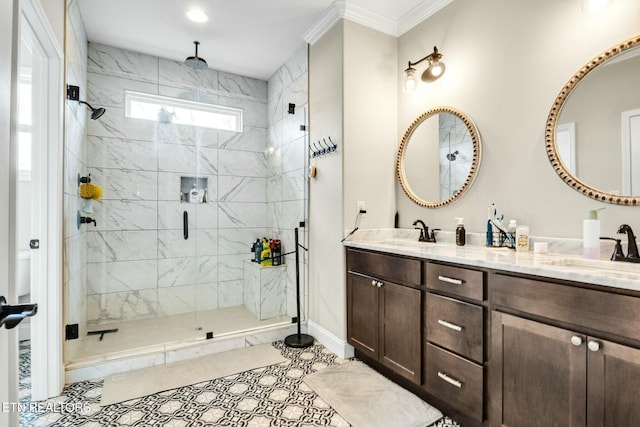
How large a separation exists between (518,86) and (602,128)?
1.73ft

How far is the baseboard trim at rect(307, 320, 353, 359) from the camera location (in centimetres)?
261

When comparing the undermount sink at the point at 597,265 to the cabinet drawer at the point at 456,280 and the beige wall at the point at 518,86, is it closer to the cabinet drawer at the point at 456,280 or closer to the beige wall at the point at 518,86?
the beige wall at the point at 518,86

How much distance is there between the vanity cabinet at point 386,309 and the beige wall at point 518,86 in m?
0.62

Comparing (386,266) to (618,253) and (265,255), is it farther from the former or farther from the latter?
(265,255)

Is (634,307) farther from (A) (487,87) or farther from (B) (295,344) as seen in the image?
(B) (295,344)

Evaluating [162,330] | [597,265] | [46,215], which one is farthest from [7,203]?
[162,330]

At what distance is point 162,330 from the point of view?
3.09 metres

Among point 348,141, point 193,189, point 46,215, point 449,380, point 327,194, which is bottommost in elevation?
point 449,380

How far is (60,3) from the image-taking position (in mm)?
2117

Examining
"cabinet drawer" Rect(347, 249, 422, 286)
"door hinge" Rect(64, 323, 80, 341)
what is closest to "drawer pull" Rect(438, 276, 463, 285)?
"cabinet drawer" Rect(347, 249, 422, 286)

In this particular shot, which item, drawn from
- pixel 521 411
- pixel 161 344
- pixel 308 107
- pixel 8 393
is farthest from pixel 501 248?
pixel 161 344

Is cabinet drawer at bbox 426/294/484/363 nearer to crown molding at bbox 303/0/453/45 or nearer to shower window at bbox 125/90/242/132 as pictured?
crown molding at bbox 303/0/453/45

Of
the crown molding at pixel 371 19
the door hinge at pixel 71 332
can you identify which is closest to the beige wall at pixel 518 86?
the crown molding at pixel 371 19

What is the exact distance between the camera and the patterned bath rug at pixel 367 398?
72.3 inches
